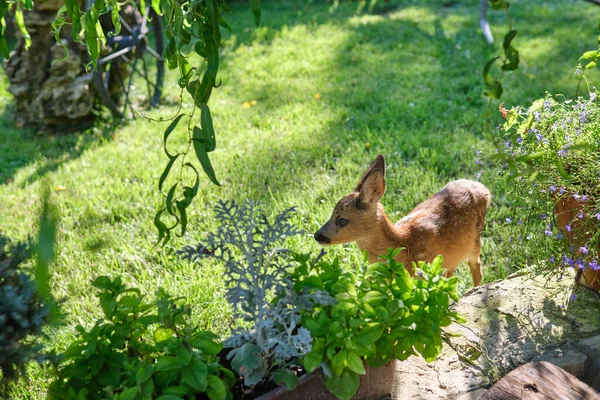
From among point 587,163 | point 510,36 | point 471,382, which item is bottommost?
point 471,382

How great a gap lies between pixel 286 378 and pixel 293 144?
10.6 ft

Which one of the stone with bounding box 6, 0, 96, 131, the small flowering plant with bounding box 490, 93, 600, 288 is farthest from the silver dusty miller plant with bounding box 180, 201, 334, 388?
the stone with bounding box 6, 0, 96, 131

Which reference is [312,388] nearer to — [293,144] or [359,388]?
[359,388]

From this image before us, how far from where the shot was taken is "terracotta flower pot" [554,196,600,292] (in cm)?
255

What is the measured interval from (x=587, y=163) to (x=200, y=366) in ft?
5.76

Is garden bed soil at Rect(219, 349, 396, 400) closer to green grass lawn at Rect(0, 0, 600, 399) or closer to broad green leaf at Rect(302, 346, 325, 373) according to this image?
broad green leaf at Rect(302, 346, 325, 373)

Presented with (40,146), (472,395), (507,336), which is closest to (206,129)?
(472,395)

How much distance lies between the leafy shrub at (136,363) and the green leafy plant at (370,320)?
0.31 m

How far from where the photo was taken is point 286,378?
6.24 ft

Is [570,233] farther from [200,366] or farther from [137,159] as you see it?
[137,159]

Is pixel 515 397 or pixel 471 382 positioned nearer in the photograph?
pixel 515 397

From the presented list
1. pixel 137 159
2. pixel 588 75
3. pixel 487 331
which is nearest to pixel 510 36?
pixel 487 331

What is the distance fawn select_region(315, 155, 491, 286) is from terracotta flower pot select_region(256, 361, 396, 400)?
0.67m

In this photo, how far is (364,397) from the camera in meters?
2.19
